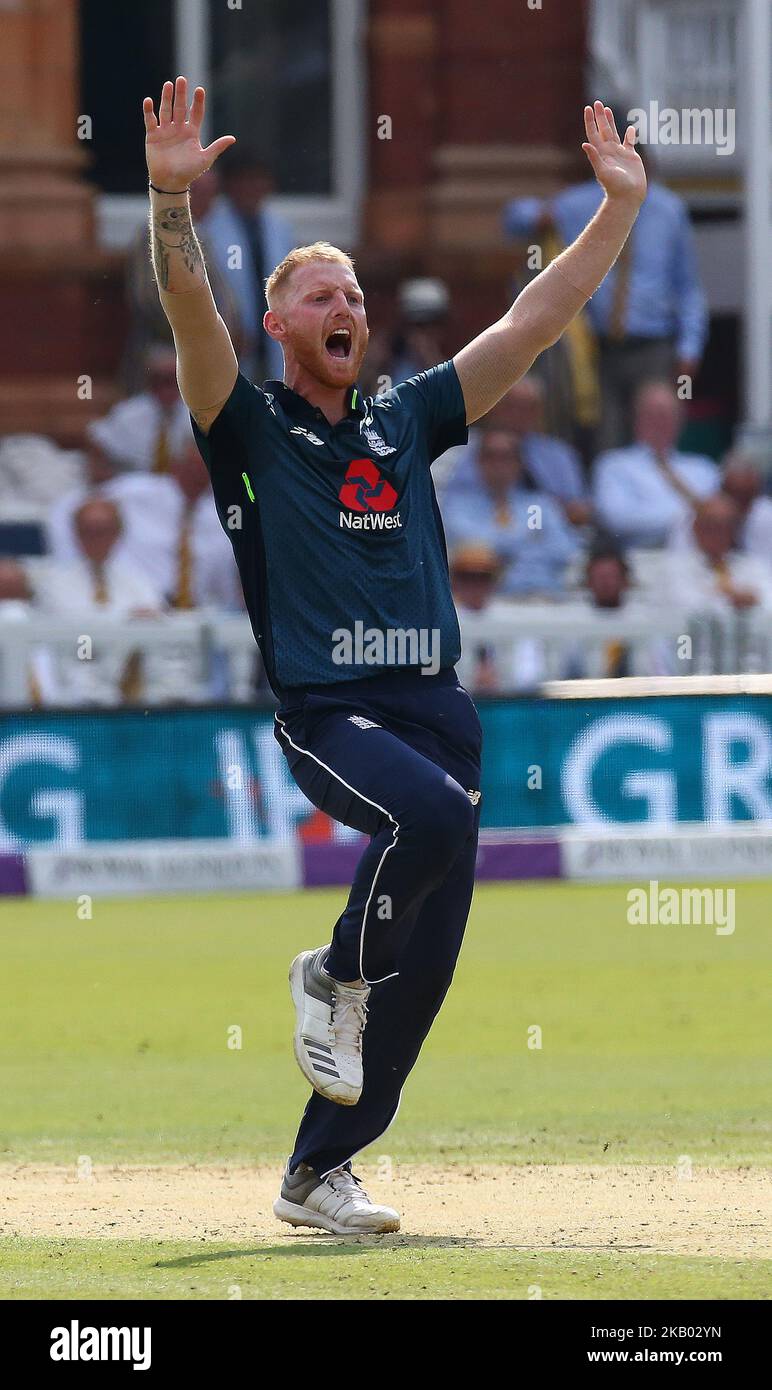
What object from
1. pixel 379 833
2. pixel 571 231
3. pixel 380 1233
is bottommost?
pixel 380 1233

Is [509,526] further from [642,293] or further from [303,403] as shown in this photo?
[303,403]

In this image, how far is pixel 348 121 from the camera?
20906mm

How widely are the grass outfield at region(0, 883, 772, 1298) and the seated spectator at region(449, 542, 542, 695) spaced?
1467 millimetres

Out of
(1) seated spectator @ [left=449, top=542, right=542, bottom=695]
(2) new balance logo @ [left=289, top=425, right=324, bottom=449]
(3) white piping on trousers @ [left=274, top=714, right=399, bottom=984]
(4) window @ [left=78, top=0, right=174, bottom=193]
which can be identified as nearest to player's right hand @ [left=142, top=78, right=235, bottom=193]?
(2) new balance logo @ [left=289, top=425, right=324, bottom=449]

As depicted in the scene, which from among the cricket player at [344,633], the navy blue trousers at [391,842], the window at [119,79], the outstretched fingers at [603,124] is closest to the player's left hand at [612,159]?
the outstretched fingers at [603,124]

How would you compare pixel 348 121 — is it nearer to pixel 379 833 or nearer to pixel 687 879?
pixel 687 879

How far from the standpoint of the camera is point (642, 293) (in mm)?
17500

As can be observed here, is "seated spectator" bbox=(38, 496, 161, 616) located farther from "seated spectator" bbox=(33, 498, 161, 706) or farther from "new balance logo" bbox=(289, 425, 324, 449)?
"new balance logo" bbox=(289, 425, 324, 449)

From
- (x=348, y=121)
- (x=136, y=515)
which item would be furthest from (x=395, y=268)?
(x=136, y=515)

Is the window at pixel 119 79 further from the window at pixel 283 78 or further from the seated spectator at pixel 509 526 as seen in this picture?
the seated spectator at pixel 509 526

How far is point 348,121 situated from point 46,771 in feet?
26.9

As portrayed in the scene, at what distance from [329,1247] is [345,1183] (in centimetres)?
34

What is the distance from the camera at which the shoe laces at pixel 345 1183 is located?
6352 millimetres

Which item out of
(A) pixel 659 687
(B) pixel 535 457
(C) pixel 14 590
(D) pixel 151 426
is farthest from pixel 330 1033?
(D) pixel 151 426
